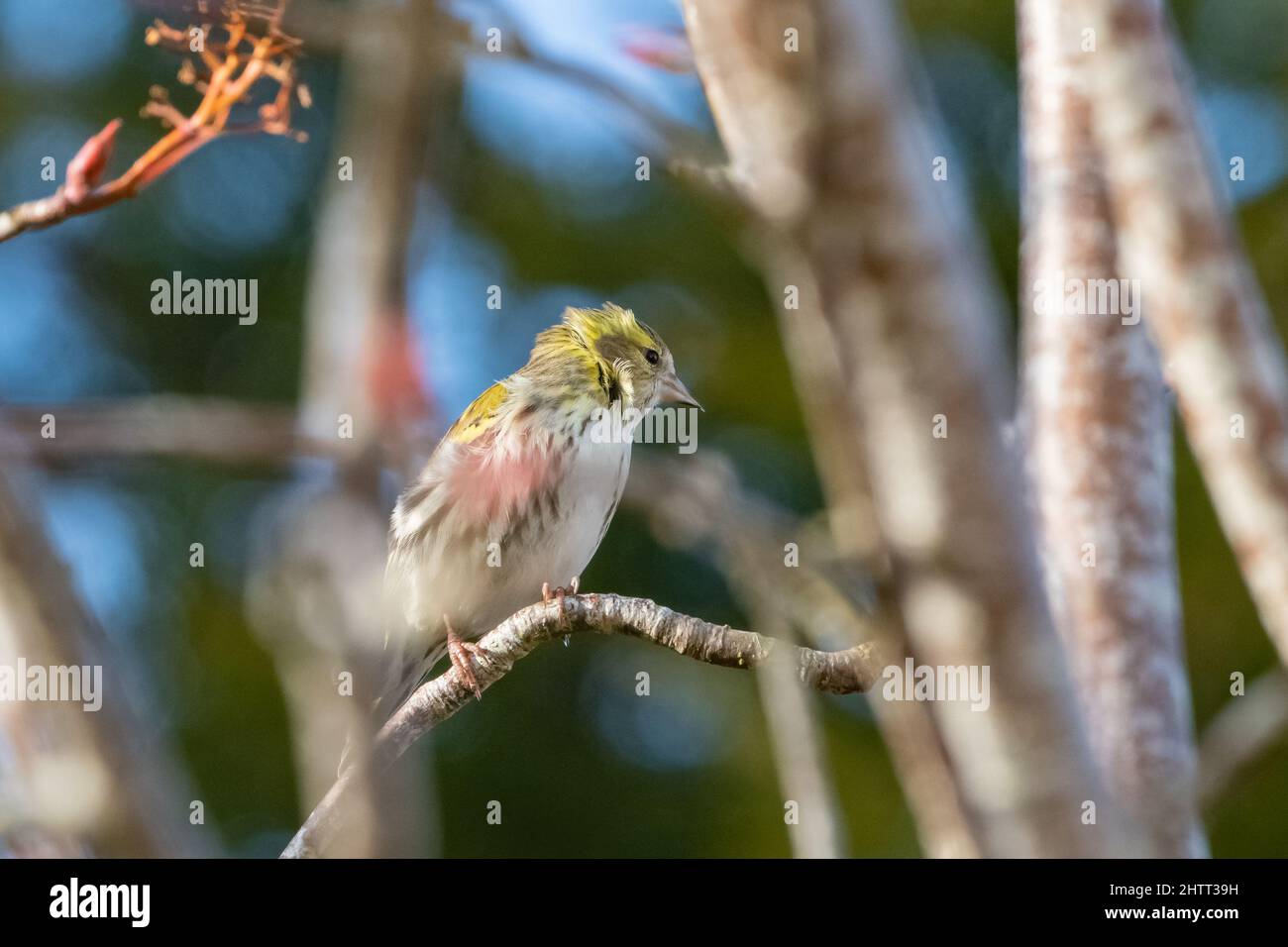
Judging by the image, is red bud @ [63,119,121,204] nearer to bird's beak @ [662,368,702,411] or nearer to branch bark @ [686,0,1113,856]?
branch bark @ [686,0,1113,856]

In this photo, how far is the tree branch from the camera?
2385 millimetres

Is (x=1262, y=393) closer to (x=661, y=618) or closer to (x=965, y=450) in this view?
(x=661, y=618)

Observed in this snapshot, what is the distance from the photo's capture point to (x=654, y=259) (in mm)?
8312

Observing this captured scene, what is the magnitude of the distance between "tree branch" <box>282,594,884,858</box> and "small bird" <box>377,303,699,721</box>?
84cm

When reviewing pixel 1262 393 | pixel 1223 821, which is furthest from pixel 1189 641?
pixel 1262 393

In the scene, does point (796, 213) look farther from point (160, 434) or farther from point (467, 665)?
point (467, 665)

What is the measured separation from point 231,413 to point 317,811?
37.9 inches

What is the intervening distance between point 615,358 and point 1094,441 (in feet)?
4.54

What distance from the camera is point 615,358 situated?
14.3 feet

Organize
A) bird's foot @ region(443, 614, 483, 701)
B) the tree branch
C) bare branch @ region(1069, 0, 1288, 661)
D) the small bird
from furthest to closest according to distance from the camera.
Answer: the small bird
bird's foot @ region(443, 614, 483, 701)
bare branch @ region(1069, 0, 1288, 661)
the tree branch

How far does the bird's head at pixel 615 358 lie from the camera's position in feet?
14.1

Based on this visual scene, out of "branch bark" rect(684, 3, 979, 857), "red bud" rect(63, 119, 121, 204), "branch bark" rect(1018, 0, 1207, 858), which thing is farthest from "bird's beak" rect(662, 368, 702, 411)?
"branch bark" rect(684, 3, 979, 857)

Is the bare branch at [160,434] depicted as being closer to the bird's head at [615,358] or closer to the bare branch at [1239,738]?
the bare branch at [1239,738]

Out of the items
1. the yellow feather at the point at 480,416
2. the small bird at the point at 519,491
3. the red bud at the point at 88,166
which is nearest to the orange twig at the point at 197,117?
the red bud at the point at 88,166
